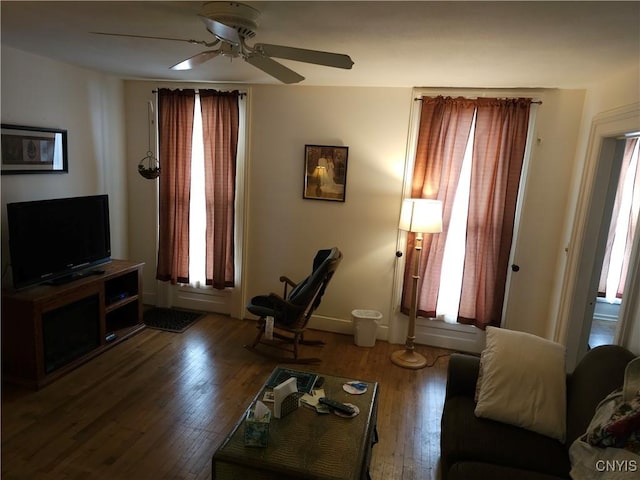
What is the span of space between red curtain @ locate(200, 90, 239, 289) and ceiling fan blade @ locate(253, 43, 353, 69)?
7.11 ft

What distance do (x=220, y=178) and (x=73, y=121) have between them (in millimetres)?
1386

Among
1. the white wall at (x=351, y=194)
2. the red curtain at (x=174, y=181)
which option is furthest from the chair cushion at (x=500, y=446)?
the red curtain at (x=174, y=181)

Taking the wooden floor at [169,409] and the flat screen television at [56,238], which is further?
the flat screen television at [56,238]

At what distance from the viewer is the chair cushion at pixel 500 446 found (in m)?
1.90

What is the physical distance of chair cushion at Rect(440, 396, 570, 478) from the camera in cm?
190

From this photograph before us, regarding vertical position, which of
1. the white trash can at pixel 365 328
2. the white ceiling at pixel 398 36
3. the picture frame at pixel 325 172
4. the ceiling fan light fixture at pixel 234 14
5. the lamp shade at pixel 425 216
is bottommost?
the white trash can at pixel 365 328

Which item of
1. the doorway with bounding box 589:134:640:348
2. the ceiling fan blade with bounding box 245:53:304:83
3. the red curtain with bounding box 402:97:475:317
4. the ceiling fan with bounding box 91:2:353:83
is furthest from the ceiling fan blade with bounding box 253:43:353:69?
the doorway with bounding box 589:134:640:348

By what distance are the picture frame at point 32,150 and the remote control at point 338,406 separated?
2910 mm

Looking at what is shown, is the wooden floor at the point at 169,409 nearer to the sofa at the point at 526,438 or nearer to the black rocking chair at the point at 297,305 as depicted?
the black rocking chair at the point at 297,305

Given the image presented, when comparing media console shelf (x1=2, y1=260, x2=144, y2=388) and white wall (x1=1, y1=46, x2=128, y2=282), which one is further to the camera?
white wall (x1=1, y1=46, x2=128, y2=282)

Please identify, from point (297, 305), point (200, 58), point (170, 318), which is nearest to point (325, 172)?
point (297, 305)

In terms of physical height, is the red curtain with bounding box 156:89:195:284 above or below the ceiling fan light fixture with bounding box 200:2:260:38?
below

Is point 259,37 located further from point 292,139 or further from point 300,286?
point 300,286

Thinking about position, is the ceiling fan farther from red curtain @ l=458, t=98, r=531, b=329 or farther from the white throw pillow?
red curtain @ l=458, t=98, r=531, b=329
